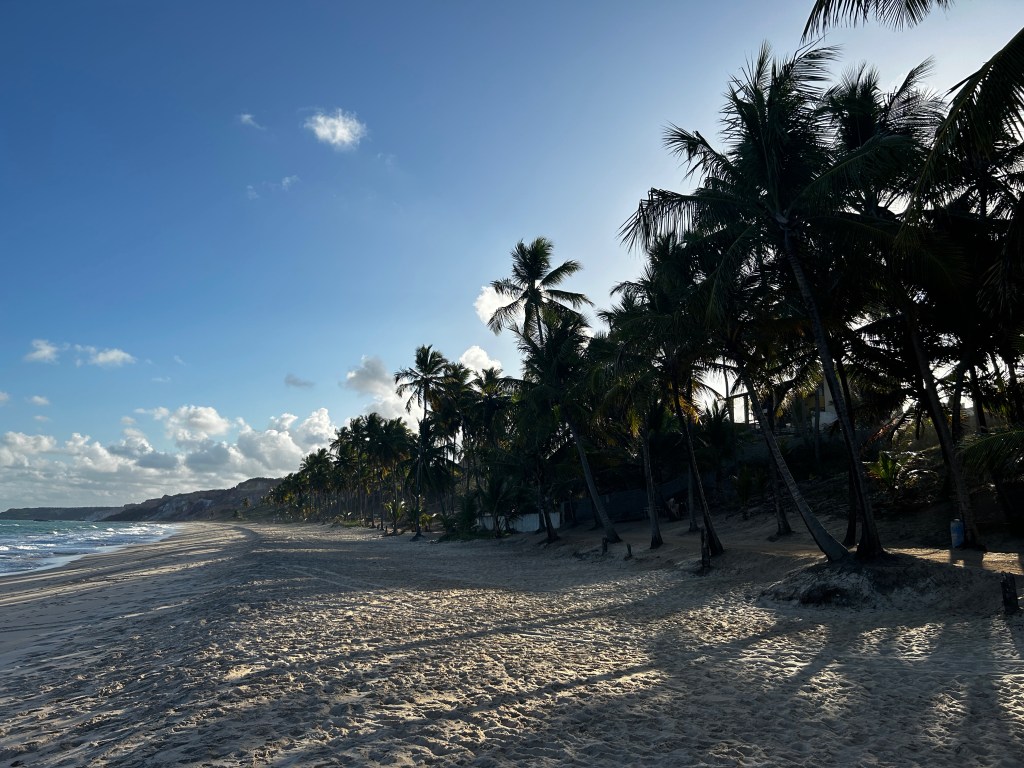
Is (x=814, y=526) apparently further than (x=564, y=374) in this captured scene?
No

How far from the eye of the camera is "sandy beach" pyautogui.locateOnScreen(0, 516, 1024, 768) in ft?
16.5

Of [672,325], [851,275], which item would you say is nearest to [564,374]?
[672,325]

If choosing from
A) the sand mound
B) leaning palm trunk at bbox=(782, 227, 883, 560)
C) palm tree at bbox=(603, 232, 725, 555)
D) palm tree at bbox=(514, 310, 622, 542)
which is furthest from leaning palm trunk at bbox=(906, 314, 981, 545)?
palm tree at bbox=(514, 310, 622, 542)

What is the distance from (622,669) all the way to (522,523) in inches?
1159

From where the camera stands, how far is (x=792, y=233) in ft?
40.6

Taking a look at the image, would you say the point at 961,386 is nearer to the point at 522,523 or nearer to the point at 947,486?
the point at 947,486

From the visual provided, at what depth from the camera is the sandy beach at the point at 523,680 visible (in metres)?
5.04

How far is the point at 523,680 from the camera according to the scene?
6.96 metres

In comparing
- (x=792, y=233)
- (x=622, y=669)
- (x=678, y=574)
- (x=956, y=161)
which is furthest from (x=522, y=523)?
(x=956, y=161)

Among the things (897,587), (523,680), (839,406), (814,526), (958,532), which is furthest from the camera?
(958,532)

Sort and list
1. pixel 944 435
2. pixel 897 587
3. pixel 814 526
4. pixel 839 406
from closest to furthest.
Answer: pixel 897 587
pixel 839 406
pixel 814 526
pixel 944 435

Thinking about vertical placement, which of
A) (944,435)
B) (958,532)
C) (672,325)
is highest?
(672,325)

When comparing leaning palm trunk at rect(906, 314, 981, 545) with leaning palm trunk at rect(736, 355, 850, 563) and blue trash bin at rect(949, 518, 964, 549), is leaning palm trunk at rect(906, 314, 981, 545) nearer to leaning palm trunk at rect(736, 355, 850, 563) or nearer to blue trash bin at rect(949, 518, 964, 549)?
blue trash bin at rect(949, 518, 964, 549)

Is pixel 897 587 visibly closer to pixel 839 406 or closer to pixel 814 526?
pixel 814 526
